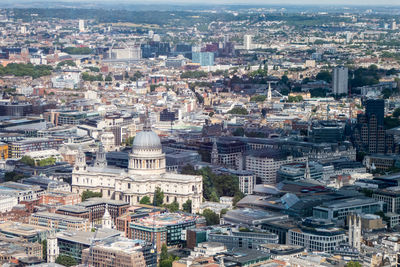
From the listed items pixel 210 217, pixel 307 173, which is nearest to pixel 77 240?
pixel 210 217

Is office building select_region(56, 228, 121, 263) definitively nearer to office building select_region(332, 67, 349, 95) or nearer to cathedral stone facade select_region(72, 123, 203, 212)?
cathedral stone facade select_region(72, 123, 203, 212)

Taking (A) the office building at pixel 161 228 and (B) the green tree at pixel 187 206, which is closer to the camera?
(A) the office building at pixel 161 228

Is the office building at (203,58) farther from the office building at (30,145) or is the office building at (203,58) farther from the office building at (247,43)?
→ the office building at (30,145)

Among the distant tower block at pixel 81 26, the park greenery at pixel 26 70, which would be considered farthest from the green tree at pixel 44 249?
the distant tower block at pixel 81 26

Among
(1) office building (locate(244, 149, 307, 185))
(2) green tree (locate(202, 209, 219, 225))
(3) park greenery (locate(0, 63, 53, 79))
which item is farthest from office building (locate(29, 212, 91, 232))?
(3) park greenery (locate(0, 63, 53, 79))

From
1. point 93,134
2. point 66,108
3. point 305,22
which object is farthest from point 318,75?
point 305,22

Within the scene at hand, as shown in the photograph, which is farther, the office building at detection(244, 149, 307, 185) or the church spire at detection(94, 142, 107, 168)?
the office building at detection(244, 149, 307, 185)
